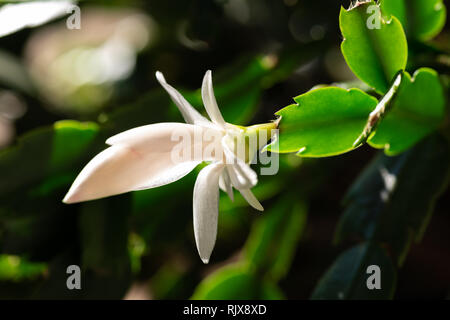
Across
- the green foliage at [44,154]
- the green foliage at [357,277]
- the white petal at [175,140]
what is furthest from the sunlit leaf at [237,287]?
the white petal at [175,140]

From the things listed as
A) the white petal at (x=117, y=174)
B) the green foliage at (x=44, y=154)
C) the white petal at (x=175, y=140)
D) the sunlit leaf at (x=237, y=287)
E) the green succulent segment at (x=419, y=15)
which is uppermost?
the green succulent segment at (x=419, y=15)

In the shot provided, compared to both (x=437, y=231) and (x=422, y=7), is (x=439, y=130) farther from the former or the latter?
(x=437, y=231)

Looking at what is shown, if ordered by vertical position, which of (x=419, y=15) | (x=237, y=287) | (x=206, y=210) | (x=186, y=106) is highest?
(x=419, y=15)

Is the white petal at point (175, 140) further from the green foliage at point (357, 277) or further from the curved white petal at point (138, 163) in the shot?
the green foliage at point (357, 277)

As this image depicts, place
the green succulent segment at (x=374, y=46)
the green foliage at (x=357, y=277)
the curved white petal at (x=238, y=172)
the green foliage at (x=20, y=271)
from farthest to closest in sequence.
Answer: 1. the green foliage at (x=20, y=271)
2. the green foliage at (x=357, y=277)
3. the green succulent segment at (x=374, y=46)
4. the curved white petal at (x=238, y=172)

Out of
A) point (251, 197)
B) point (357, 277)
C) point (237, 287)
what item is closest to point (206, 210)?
point (251, 197)

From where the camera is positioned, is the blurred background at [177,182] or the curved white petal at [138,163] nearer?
the curved white petal at [138,163]

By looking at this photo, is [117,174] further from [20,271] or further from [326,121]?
[20,271]
